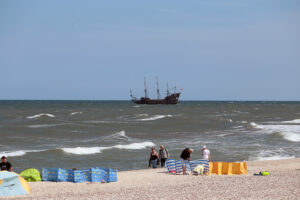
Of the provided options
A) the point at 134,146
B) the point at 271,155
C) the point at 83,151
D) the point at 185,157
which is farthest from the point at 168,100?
the point at 185,157

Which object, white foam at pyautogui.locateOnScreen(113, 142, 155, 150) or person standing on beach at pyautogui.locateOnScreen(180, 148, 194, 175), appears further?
white foam at pyautogui.locateOnScreen(113, 142, 155, 150)

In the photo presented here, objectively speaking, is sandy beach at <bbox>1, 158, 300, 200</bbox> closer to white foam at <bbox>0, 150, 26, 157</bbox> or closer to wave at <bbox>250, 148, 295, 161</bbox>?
wave at <bbox>250, 148, 295, 161</bbox>

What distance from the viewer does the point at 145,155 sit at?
85.9ft

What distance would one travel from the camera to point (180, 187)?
1498cm

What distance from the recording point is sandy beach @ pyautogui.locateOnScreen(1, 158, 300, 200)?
1351cm

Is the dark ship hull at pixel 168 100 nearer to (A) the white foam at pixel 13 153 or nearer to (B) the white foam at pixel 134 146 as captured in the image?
(B) the white foam at pixel 134 146

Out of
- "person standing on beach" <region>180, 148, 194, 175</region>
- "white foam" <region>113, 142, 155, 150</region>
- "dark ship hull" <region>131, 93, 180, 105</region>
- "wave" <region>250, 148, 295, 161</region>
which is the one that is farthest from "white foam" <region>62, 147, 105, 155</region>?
"dark ship hull" <region>131, 93, 180, 105</region>

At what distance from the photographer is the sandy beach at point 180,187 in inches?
532

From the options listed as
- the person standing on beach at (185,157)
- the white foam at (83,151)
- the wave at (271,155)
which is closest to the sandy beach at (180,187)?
the person standing on beach at (185,157)

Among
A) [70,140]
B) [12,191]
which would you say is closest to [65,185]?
[12,191]

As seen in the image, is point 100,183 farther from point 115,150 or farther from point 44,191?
point 115,150

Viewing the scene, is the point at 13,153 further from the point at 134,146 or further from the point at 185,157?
the point at 185,157

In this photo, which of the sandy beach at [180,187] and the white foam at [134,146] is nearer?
the sandy beach at [180,187]

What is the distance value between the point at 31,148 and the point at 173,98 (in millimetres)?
126239
